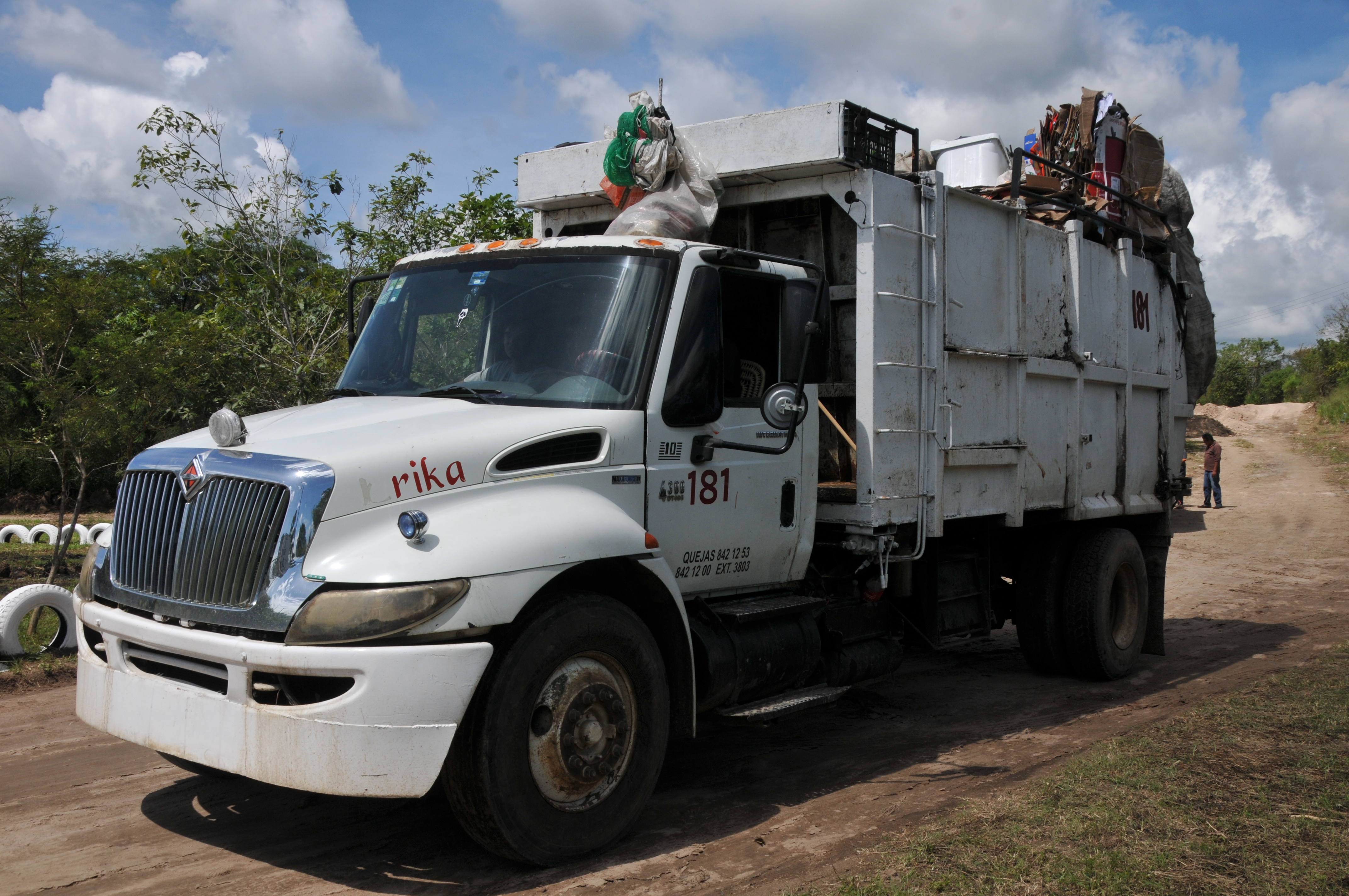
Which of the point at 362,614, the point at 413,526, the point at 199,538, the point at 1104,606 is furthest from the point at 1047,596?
the point at 199,538

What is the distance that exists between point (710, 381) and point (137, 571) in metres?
2.53

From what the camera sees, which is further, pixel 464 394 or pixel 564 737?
pixel 464 394

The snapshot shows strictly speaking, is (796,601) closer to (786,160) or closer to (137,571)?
(786,160)

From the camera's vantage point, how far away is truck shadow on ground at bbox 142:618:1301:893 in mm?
4270

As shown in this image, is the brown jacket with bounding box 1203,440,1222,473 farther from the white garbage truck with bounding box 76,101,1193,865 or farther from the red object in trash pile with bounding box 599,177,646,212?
the red object in trash pile with bounding box 599,177,646,212

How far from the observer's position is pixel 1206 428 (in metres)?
43.9

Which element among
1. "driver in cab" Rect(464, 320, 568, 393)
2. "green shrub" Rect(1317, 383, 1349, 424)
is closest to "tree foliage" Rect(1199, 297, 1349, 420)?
"green shrub" Rect(1317, 383, 1349, 424)

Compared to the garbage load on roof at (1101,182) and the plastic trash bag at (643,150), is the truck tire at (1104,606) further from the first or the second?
the plastic trash bag at (643,150)

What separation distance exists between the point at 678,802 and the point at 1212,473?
21.7 meters

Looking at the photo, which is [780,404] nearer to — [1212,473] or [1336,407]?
[1212,473]


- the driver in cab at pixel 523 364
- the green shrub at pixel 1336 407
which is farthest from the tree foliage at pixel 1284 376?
the driver in cab at pixel 523 364

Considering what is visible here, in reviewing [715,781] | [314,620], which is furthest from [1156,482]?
[314,620]

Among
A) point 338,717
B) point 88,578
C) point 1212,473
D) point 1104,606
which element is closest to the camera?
point 338,717

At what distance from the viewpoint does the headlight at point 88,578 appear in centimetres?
447
